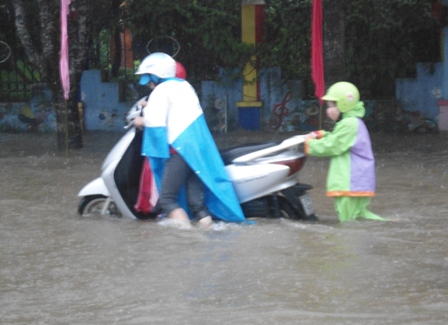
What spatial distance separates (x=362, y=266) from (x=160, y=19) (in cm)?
1055

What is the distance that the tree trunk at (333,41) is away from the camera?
1129cm

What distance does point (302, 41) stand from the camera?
14.8 meters

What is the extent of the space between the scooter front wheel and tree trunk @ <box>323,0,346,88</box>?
5.12 meters

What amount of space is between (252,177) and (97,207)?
147cm

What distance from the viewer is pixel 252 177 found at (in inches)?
250

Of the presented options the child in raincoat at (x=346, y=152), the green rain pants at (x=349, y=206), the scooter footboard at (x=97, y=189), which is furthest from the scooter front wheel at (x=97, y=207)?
the green rain pants at (x=349, y=206)

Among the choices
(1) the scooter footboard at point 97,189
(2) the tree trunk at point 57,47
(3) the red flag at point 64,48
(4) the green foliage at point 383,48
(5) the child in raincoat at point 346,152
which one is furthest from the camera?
(4) the green foliage at point 383,48

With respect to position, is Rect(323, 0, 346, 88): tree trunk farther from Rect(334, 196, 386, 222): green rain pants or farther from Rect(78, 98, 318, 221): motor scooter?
Rect(334, 196, 386, 222): green rain pants

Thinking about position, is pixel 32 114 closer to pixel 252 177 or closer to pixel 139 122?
pixel 139 122

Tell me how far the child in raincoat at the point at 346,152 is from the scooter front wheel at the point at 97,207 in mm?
1686

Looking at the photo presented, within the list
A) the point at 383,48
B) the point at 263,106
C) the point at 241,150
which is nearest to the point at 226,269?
the point at 241,150

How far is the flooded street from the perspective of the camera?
4422mm

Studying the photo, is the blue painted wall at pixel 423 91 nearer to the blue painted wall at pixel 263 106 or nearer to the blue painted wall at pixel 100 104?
the blue painted wall at pixel 263 106

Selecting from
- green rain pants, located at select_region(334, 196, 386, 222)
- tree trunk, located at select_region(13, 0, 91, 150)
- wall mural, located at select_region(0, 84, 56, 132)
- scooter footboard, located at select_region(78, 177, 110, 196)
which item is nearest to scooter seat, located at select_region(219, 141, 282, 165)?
green rain pants, located at select_region(334, 196, 386, 222)
